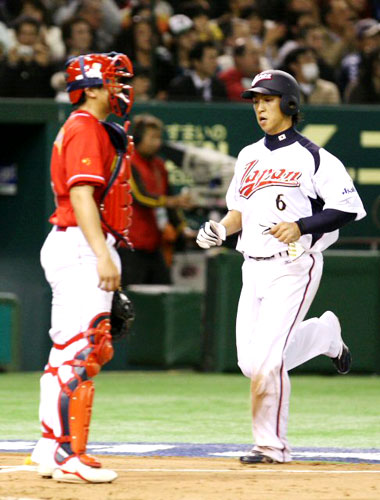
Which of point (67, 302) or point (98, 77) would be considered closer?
point (67, 302)

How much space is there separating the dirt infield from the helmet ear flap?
1804 mm

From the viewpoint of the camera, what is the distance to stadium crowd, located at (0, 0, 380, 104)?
40.9ft

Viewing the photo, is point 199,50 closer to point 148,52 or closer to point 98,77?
point 148,52

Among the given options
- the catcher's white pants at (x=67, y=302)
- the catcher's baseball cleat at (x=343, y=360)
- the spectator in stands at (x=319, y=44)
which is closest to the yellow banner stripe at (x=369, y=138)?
the spectator in stands at (x=319, y=44)

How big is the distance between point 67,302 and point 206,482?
1011 millimetres

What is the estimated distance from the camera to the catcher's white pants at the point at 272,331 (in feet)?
20.3

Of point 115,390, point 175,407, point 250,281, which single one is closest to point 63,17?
point 115,390

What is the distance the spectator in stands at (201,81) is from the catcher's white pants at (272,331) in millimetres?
6627

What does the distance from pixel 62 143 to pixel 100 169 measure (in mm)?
267

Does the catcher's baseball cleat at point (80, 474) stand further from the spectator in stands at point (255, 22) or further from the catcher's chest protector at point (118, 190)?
the spectator in stands at point (255, 22)

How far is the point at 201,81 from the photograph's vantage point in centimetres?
1291

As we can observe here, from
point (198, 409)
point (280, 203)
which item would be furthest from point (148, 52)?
point (280, 203)

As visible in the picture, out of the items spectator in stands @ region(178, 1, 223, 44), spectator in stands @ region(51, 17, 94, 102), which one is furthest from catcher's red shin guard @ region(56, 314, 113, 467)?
spectator in stands @ region(178, 1, 223, 44)

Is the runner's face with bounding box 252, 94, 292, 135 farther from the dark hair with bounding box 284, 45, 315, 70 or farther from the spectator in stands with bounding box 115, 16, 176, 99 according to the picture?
the dark hair with bounding box 284, 45, 315, 70
